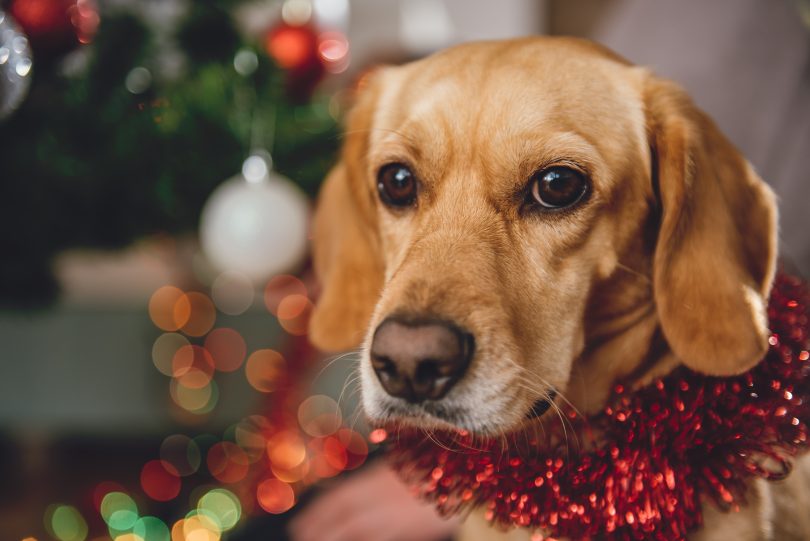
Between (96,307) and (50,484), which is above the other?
(96,307)

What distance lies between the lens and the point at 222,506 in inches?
78.3

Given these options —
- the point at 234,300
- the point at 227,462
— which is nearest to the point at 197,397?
the point at 234,300

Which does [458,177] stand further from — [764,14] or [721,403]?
[764,14]

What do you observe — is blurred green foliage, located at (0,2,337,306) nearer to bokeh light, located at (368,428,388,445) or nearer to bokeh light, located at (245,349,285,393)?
bokeh light, located at (368,428,388,445)

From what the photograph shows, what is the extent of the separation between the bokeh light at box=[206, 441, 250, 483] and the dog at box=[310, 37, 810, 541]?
4.56 feet

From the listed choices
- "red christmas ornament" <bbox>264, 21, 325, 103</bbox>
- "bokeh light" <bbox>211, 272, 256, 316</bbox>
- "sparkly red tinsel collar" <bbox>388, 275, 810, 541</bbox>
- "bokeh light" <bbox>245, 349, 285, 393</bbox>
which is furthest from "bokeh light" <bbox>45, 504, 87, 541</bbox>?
"sparkly red tinsel collar" <bbox>388, 275, 810, 541</bbox>

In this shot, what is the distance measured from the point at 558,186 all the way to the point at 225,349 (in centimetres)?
234

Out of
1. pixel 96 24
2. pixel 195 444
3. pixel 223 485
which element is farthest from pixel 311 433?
pixel 96 24

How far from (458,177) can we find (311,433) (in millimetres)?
1587

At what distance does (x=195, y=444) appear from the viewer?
271cm

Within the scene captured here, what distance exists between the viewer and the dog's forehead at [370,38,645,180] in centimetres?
94

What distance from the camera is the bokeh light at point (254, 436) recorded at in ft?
6.42

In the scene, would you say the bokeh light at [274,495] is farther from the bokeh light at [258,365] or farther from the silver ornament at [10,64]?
the silver ornament at [10,64]

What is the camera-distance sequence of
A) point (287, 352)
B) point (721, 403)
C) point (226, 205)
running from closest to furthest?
point (721, 403), point (226, 205), point (287, 352)
